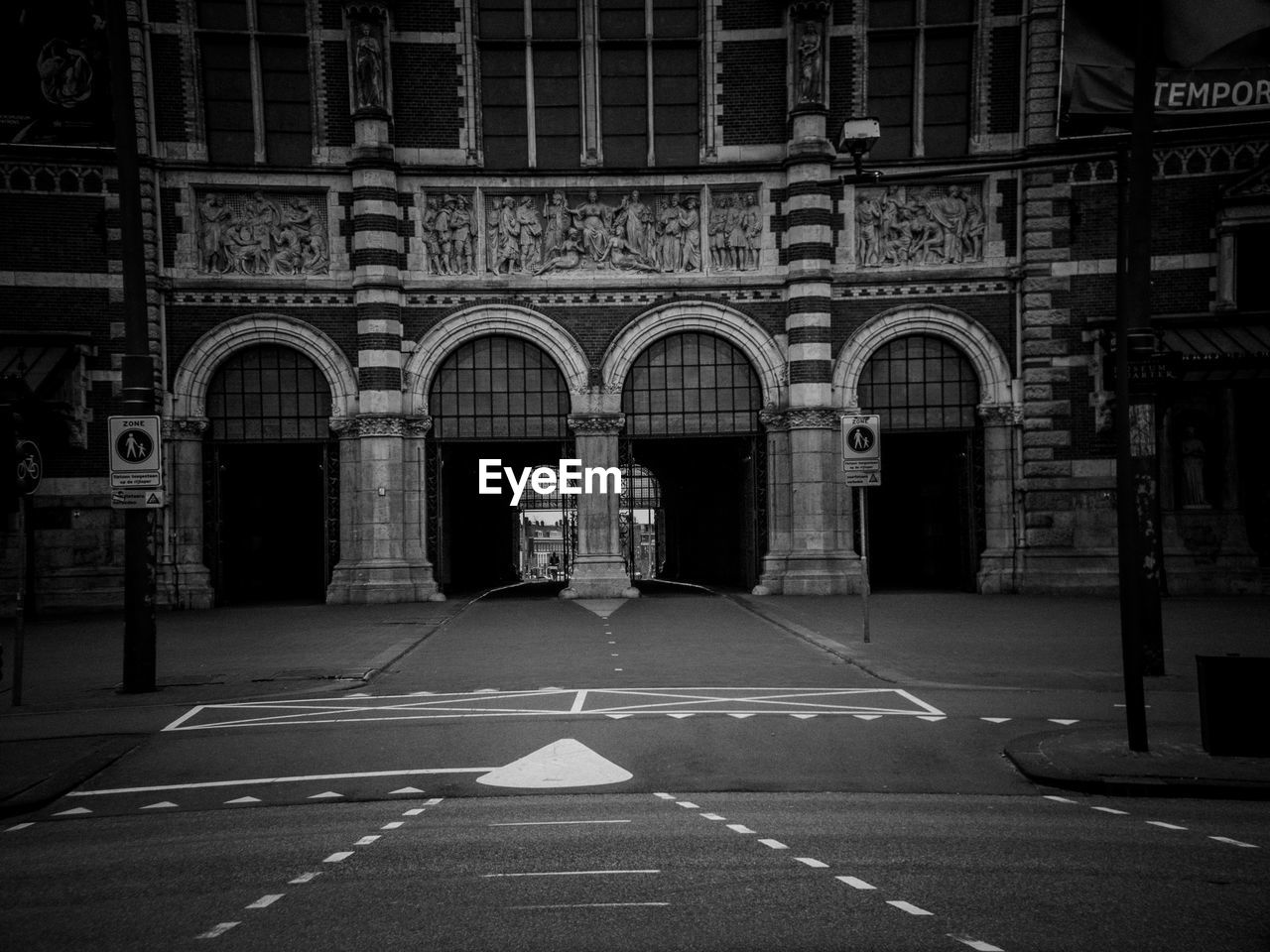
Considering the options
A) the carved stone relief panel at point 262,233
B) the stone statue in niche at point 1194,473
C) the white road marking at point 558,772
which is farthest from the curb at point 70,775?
the stone statue in niche at point 1194,473

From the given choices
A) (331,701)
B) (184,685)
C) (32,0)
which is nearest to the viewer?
(331,701)

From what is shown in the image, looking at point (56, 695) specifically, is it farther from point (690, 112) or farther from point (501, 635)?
point (690, 112)

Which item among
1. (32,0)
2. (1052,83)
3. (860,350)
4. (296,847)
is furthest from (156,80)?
(296,847)

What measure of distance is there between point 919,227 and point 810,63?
4240 mm

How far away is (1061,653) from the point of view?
598 inches

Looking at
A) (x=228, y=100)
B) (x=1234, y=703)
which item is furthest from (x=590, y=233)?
(x=1234, y=703)

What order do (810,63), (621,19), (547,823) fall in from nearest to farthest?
Result: (547,823)
(810,63)
(621,19)

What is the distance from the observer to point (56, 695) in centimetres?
1298

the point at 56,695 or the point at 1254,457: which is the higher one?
the point at 1254,457

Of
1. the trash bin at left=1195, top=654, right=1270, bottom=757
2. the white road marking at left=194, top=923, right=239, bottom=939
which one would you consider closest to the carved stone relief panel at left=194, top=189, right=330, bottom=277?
the trash bin at left=1195, top=654, right=1270, bottom=757

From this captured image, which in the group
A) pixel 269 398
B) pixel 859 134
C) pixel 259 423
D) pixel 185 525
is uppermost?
pixel 859 134

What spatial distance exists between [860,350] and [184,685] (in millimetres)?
16393

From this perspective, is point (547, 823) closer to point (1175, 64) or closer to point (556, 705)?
point (556, 705)

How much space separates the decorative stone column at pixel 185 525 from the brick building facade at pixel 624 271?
0.24 ft
